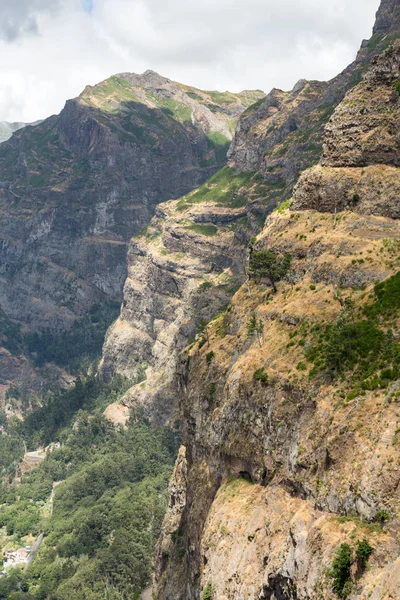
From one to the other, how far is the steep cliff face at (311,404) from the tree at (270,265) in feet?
1.51

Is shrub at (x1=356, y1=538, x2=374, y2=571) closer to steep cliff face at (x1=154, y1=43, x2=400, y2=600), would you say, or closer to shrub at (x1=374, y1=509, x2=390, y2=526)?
steep cliff face at (x1=154, y1=43, x2=400, y2=600)

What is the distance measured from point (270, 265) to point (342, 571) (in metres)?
48.8

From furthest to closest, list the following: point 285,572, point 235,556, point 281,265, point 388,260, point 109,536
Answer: point 109,536
point 281,265
point 388,260
point 235,556
point 285,572

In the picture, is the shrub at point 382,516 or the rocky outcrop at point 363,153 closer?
the shrub at point 382,516

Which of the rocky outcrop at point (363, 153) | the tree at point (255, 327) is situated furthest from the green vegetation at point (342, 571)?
the rocky outcrop at point (363, 153)

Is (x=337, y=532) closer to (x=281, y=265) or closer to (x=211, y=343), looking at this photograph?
(x=281, y=265)

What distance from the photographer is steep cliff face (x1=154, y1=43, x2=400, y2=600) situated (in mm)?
46781

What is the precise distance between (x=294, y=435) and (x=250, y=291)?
35553 mm

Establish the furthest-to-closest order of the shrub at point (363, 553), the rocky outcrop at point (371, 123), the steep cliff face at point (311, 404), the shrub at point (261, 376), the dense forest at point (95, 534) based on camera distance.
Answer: the dense forest at point (95, 534) < the rocky outcrop at point (371, 123) < the shrub at point (261, 376) < the steep cliff face at point (311, 404) < the shrub at point (363, 553)

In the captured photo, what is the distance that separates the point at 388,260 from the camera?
69500 mm

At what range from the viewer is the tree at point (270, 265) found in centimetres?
8225

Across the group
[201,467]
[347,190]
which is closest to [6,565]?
[201,467]

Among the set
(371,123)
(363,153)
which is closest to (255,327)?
(363,153)

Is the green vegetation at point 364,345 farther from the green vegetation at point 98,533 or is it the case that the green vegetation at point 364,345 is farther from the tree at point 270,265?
the green vegetation at point 98,533
